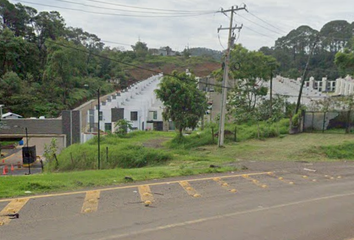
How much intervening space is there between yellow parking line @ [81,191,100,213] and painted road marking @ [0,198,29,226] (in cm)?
140

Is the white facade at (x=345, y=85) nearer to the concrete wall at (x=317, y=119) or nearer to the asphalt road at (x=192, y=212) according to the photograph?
the concrete wall at (x=317, y=119)

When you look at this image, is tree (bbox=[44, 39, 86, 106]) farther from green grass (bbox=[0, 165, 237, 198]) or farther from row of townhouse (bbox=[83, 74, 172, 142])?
green grass (bbox=[0, 165, 237, 198])

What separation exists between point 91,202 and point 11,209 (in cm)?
174

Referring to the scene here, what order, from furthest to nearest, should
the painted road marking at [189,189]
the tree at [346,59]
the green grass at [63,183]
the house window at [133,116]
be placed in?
the house window at [133,116], the tree at [346,59], the painted road marking at [189,189], the green grass at [63,183]

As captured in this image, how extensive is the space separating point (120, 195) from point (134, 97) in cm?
3695

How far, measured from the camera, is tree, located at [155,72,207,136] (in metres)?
22.6

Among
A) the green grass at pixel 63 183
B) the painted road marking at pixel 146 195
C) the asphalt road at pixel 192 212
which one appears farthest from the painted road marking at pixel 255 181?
the painted road marking at pixel 146 195

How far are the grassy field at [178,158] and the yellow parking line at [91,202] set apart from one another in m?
0.85

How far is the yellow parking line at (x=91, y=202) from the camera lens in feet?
22.9

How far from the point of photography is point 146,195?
327 inches

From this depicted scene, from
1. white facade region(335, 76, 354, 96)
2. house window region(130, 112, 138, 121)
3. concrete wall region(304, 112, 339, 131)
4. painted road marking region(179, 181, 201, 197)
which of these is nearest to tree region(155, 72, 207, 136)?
concrete wall region(304, 112, 339, 131)

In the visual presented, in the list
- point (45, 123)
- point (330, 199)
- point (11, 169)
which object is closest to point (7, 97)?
point (45, 123)

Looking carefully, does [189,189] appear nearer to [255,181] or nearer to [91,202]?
[255,181]

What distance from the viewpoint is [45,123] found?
3356 centimetres
